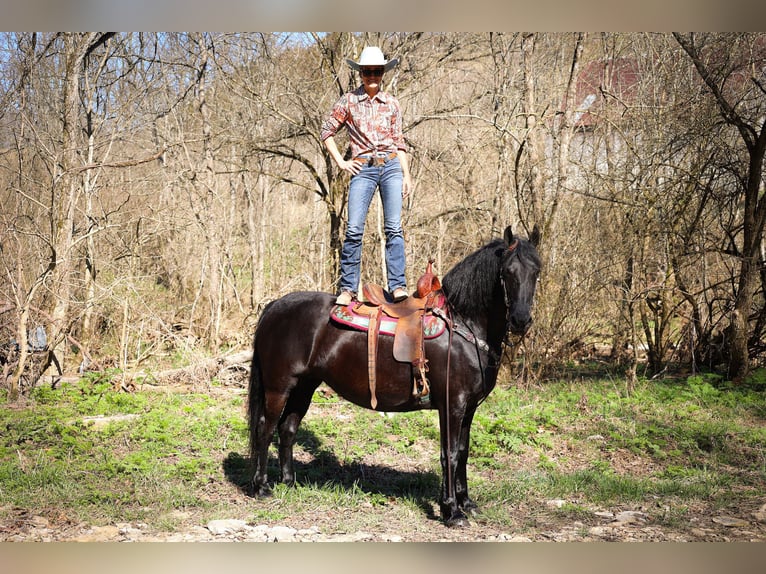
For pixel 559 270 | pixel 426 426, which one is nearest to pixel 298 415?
pixel 426 426

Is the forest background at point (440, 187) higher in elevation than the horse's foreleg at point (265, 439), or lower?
higher

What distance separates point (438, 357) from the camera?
190 inches

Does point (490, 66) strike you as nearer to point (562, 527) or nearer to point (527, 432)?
point (527, 432)

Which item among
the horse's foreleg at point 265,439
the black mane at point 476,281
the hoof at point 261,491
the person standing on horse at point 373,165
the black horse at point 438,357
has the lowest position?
the hoof at point 261,491

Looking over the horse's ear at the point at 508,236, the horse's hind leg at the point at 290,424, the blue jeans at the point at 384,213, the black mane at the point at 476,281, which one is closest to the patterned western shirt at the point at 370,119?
the blue jeans at the point at 384,213

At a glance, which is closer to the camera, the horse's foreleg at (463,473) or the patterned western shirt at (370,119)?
the horse's foreleg at (463,473)

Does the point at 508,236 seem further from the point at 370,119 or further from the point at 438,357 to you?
the point at 370,119

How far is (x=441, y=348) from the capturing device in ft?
15.8

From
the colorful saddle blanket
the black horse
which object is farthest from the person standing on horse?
the black horse

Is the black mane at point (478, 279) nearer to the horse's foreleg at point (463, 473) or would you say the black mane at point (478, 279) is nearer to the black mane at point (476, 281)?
the black mane at point (476, 281)

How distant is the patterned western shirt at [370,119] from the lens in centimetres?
520

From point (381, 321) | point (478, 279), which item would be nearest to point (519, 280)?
point (478, 279)

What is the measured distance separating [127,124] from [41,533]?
651 cm
